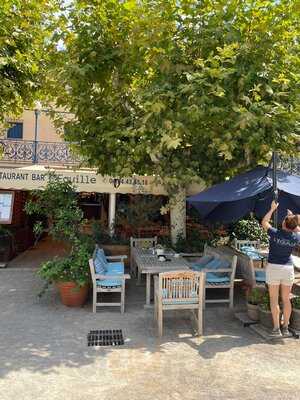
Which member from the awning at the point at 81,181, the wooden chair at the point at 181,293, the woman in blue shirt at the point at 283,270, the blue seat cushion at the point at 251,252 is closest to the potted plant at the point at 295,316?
the woman in blue shirt at the point at 283,270

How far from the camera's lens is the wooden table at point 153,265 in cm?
710

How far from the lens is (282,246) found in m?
5.68

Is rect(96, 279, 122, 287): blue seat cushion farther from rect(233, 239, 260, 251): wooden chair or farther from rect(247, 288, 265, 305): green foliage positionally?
rect(233, 239, 260, 251): wooden chair

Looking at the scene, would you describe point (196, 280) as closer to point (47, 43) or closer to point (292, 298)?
point (292, 298)

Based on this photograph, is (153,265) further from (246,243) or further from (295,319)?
(246,243)

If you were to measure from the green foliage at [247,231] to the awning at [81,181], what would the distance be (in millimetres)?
2220

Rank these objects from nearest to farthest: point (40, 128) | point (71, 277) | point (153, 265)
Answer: point (71, 277)
point (153, 265)
point (40, 128)

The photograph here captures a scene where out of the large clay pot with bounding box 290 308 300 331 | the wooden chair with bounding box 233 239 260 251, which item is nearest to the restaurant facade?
the wooden chair with bounding box 233 239 260 251

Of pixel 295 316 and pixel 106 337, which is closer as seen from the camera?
pixel 106 337

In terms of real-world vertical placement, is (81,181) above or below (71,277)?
above

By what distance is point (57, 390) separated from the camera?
13.4 feet

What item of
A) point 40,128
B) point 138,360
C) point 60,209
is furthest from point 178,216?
point 40,128

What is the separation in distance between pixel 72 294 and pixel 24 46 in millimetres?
5671

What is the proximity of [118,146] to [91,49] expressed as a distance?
7.05 ft
